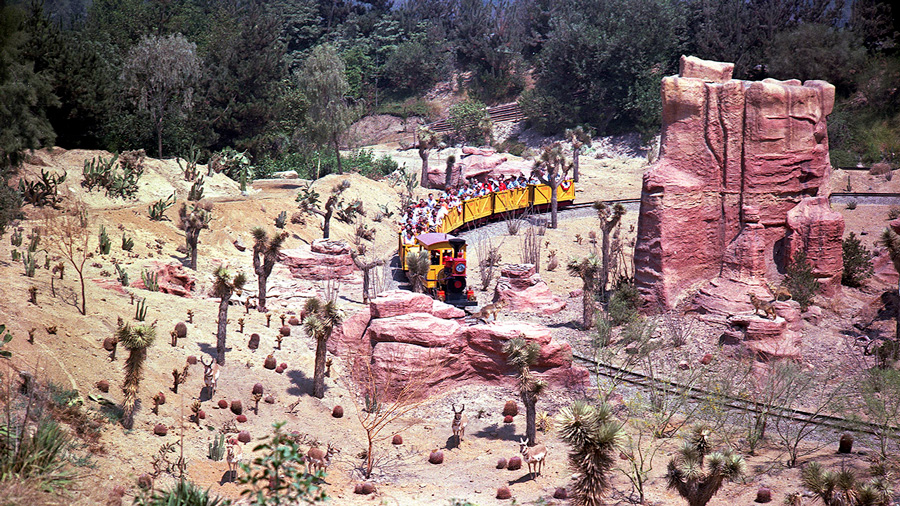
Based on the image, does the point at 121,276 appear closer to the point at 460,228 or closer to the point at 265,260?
the point at 265,260

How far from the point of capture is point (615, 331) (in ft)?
77.4

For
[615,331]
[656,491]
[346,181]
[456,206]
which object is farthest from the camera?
[346,181]

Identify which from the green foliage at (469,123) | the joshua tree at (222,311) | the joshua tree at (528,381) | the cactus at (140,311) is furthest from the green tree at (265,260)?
the green foliage at (469,123)

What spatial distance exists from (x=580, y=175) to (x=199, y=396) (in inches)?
1437

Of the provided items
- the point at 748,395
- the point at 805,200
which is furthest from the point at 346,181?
the point at 748,395

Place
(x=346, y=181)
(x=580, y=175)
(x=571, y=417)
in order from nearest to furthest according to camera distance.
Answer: (x=571, y=417) < (x=346, y=181) < (x=580, y=175)

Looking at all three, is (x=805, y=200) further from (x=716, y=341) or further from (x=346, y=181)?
(x=346, y=181)

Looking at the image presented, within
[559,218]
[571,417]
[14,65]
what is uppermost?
[14,65]

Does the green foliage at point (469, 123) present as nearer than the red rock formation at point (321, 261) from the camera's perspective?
No

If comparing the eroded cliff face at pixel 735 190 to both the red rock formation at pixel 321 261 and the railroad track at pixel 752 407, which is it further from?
the red rock formation at pixel 321 261

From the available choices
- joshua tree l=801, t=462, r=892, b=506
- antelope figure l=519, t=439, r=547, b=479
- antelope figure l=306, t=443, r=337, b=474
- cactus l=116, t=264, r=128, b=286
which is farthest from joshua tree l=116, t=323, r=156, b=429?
joshua tree l=801, t=462, r=892, b=506

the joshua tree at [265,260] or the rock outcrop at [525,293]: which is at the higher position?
the joshua tree at [265,260]

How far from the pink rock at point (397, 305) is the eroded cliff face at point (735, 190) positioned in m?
7.47

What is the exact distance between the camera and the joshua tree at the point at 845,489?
44.5ft
